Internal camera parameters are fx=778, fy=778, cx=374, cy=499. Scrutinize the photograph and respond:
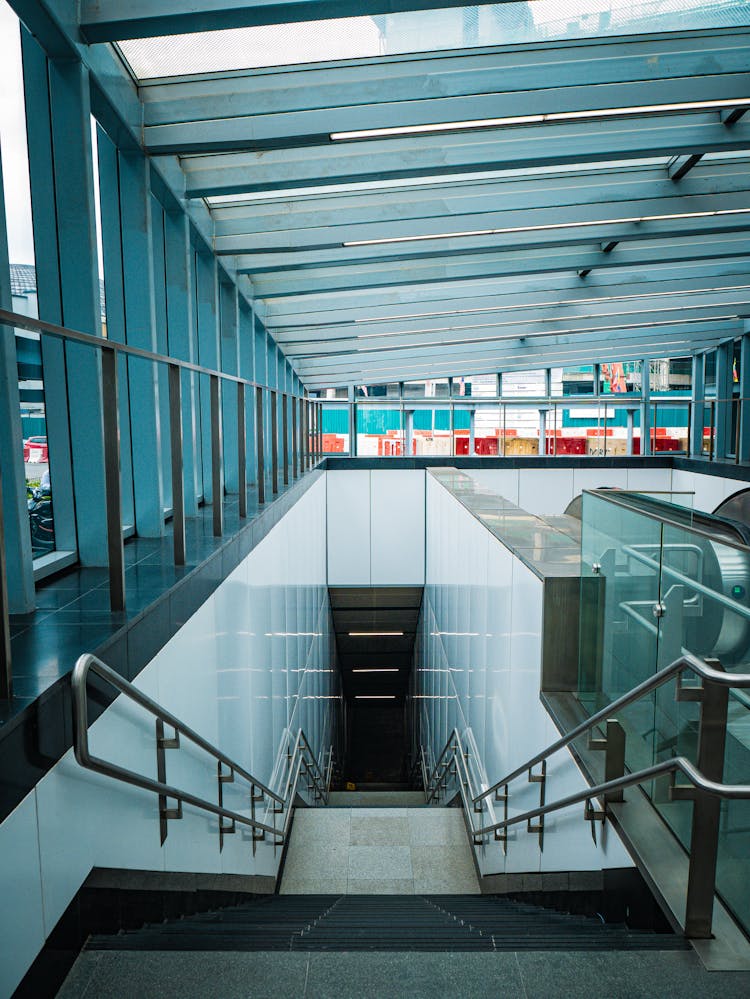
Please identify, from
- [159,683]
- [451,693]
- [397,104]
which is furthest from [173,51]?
[451,693]

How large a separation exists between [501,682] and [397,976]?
13.2 feet

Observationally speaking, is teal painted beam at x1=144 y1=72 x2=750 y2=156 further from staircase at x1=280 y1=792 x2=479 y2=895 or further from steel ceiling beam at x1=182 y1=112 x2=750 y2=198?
staircase at x1=280 y1=792 x2=479 y2=895

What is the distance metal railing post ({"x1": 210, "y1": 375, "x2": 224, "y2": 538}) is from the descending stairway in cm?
223

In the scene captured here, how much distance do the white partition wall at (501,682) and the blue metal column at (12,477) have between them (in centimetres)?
276

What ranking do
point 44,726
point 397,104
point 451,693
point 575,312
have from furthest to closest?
point 575,312
point 451,693
point 397,104
point 44,726

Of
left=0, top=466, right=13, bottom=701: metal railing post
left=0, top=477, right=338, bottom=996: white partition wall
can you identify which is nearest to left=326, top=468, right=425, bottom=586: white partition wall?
left=0, top=477, right=338, bottom=996: white partition wall

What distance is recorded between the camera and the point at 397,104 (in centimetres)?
646

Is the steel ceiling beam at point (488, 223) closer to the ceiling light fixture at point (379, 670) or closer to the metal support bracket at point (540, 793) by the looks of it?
the metal support bracket at point (540, 793)

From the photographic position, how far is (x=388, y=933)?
3.40 meters

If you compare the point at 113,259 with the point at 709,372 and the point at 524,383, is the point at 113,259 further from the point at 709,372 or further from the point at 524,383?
the point at 709,372

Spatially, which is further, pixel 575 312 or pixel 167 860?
pixel 575 312

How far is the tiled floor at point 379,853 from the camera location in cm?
705

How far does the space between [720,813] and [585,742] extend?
4.60ft

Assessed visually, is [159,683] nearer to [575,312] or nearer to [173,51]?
[173,51]
